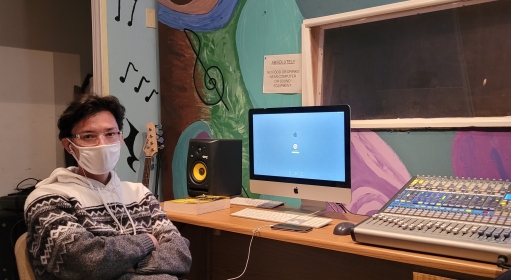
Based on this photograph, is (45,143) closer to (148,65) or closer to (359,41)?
(148,65)

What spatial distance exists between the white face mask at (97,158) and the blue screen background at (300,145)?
70 cm

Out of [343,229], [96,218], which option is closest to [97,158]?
[96,218]

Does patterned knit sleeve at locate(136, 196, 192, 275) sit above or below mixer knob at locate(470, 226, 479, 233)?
below

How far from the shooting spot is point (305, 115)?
6.14 ft

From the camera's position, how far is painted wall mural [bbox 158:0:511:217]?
1791 mm

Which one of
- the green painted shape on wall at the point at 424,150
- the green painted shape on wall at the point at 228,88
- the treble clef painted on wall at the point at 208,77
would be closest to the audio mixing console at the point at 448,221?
the green painted shape on wall at the point at 424,150

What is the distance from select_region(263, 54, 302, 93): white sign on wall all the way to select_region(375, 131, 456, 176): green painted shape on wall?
54 centimetres

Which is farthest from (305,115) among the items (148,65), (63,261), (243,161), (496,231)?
(148,65)

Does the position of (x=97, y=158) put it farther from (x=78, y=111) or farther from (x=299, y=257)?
(x=299, y=257)

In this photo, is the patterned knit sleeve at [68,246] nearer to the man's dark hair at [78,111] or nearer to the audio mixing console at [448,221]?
the man's dark hair at [78,111]

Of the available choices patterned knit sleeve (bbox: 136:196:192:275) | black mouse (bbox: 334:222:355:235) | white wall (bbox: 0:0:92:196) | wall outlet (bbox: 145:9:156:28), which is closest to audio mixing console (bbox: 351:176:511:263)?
black mouse (bbox: 334:222:355:235)

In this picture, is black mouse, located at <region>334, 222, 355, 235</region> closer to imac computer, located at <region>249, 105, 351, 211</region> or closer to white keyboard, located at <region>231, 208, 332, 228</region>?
white keyboard, located at <region>231, 208, 332, 228</region>

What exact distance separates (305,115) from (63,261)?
41.7 inches

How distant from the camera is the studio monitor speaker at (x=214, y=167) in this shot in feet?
7.15
